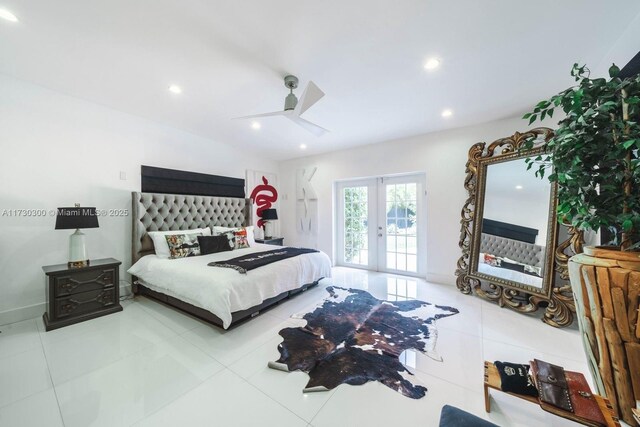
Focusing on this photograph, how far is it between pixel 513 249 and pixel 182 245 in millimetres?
4555

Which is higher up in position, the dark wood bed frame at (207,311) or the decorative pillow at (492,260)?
the decorative pillow at (492,260)

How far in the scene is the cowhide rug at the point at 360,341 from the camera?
1.72 m

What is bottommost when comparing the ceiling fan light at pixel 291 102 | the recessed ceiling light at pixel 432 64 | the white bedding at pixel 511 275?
the white bedding at pixel 511 275

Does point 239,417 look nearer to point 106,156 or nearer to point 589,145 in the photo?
point 589,145

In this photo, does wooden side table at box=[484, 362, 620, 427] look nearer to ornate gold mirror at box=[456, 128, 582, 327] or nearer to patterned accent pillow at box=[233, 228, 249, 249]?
ornate gold mirror at box=[456, 128, 582, 327]

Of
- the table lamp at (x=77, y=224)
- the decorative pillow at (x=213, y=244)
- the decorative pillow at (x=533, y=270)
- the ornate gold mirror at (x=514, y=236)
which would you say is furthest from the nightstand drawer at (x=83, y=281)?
the decorative pillow at (x=533, y=270)

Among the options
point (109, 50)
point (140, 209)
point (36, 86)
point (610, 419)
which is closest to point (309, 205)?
point (140, 209)

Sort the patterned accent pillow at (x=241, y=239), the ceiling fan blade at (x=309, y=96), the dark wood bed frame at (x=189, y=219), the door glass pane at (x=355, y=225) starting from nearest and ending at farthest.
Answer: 1. the ceiling fan blade at (x=309, y=96)
2. the dark wood bed frame at (x=189, y=219)
3. the patterned accent pillow at (x=241, y=239)
4. the door glass pane at (x=355, y=225)

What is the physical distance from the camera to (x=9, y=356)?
1911mm

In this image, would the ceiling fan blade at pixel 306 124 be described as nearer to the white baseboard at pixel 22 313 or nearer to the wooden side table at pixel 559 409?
the wooden side table at pixel 559 409

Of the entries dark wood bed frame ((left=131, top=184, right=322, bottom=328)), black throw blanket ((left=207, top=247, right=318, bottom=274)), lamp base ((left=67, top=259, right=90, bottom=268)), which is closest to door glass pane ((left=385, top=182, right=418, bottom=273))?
dark wood bed frame ((left=131, top=184, right=322, bottom=328))

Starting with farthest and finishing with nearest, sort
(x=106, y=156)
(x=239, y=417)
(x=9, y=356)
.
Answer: (x=106, y=156)
(x=9, y=356)
(x=239, y=417)

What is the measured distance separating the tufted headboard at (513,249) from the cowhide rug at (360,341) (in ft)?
3.45

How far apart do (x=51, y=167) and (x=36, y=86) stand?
0.91 m
